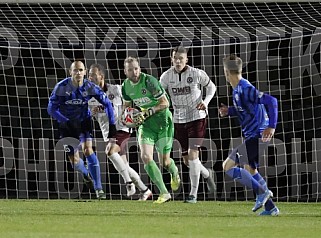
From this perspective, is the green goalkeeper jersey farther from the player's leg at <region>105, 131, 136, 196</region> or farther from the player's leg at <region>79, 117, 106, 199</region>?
the player's leg at <region>105, 131, 136, 196</region>

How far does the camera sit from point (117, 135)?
12750 mm

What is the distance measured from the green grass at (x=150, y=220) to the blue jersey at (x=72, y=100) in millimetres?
1119

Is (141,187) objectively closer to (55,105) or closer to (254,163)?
(55,105)

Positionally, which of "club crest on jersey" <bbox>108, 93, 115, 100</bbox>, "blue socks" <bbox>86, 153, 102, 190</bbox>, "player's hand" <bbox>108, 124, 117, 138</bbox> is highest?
"club crest on jersey" <bbox>108, 93, 115, 100</bbox>

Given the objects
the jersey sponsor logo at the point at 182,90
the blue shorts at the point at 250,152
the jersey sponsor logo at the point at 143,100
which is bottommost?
the blue shorts at the point at 250,152

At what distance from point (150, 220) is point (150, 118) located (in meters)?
2.86

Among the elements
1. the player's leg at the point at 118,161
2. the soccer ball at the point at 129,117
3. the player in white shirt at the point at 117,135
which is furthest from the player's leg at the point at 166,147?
the player's leg at the point at 118,161

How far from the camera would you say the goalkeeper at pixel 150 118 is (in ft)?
37.2

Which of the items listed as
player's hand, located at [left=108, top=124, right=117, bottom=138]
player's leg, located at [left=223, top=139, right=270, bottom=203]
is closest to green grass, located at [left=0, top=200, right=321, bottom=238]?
player's leg, located at [left=223, top=139, right=270, bottom=203]

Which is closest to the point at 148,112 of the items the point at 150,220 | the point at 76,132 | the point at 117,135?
the point at 76,132

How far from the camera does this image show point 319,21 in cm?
1266

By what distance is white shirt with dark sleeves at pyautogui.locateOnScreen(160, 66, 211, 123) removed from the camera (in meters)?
11.8

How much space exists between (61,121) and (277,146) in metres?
3.27

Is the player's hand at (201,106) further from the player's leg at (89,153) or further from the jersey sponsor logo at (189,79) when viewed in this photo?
the player's leg at (89,153)
